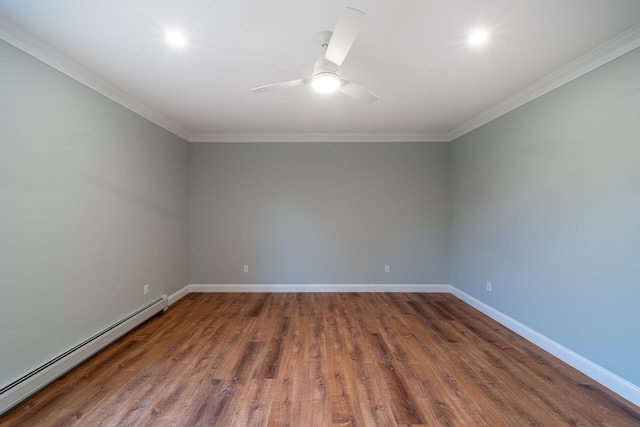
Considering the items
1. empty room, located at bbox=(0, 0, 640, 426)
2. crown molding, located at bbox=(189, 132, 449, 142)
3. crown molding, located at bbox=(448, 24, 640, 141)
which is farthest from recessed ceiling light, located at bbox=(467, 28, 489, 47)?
crown molding, located at bbox=(189, 132, 449, 142)

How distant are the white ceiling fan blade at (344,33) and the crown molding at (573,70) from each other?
1987 mm

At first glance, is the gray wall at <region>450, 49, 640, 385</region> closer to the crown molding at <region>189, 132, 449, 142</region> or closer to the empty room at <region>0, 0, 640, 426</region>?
the empty room at <region>0, 0, 640, 426</region>

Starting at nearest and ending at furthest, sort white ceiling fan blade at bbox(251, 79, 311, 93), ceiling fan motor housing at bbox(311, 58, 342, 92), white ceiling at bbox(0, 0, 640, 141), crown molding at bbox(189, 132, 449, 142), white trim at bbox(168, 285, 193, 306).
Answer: white ceiling at bbox(0, 0, 640, 141) → ceiling fan motor housing at bbox(311, 58, 342, 92) → white ceiling fan blade at bbox(251, 79, 311, 93) → white trim at bbox(168, 285, 193, 306) → crown molding at bbox(189, 132, 449, 142)

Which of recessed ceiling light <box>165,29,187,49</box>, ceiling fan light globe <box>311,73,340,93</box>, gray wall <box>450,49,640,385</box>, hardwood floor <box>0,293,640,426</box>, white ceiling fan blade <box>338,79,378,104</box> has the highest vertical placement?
recessed ceiling light <box>165,29,187,49</box>

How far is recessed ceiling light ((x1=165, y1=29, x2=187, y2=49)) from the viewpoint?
1782mm

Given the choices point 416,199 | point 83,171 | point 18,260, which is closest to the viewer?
point 18,260

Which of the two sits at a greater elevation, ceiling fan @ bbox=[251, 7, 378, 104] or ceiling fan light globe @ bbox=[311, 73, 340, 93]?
ceiling fan @ bbox=[251, 7, 378, 104]

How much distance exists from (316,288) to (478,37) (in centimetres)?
368

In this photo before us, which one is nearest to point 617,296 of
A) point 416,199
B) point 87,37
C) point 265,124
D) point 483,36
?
point 483,36

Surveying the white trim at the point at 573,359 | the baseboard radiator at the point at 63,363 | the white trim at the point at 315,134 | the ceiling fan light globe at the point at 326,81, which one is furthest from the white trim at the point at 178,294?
the white trim at the point at 573,359

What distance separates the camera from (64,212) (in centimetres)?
212

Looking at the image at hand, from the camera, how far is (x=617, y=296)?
192 cm

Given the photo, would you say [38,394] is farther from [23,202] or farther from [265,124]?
[265,124]

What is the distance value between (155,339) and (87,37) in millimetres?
2738
